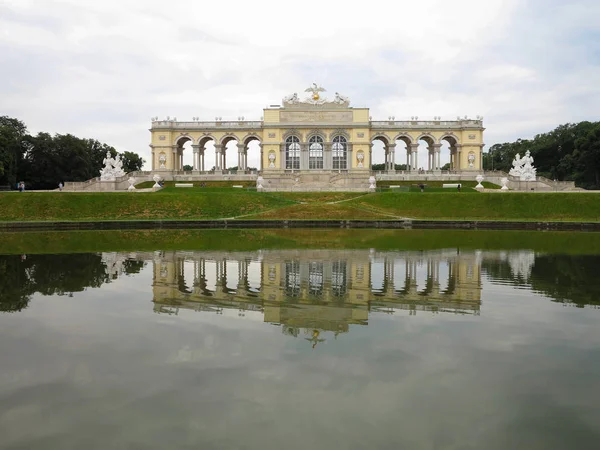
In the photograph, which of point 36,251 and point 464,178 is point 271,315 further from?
point 464,178

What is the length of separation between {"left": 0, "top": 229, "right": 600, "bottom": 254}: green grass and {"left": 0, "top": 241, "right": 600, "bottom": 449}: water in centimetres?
828

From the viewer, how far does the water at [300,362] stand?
5996 millimetres

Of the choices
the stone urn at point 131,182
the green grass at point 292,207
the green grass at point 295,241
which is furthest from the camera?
the stone urn at point 131,182

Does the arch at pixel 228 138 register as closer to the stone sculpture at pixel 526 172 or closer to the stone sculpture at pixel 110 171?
the stone sculpture at pixel 110 171

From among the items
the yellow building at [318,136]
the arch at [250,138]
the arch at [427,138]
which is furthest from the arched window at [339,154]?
the arch at [250,138]

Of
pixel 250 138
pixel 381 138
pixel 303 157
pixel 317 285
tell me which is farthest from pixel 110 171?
pixel 317 285

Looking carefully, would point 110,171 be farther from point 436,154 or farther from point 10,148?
point 436,154

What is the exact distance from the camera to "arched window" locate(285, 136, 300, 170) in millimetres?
74444

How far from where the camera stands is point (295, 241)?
2636 centimetres

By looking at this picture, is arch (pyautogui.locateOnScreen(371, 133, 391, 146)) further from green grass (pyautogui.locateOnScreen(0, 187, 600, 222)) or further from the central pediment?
green grass (pyautogui.locateOnScreen(0, 187, 600, 222))

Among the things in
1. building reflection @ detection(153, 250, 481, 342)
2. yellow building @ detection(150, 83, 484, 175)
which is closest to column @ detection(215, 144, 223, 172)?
yellow building @ detection(150, 83, 484, 175)

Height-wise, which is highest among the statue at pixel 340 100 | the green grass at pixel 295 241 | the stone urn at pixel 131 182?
the statue at pixel 340 100

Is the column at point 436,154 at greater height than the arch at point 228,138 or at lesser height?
lesser

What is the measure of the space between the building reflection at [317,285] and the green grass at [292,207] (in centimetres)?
2075
